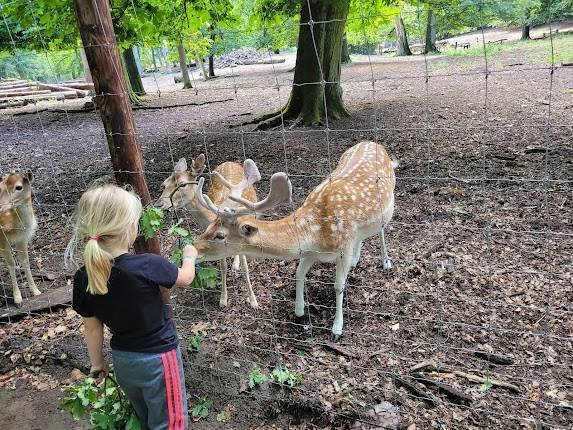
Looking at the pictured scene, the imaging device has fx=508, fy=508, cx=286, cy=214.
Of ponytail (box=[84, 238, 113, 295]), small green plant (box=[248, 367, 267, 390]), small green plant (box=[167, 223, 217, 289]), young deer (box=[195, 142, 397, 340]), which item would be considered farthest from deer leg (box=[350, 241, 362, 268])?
ponytail (box=[84, 238, 113, 295])

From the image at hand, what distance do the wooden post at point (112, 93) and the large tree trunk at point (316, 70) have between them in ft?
16.9

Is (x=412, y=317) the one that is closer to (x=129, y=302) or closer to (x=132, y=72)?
(x=129, y=302)

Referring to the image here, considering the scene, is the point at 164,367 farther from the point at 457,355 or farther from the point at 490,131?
the point at 490,131

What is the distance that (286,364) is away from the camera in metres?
3.28

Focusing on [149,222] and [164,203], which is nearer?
[149,222]

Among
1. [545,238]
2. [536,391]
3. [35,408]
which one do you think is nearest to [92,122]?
[35,408]

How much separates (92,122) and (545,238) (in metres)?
10.1

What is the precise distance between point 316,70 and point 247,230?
5.37 meters

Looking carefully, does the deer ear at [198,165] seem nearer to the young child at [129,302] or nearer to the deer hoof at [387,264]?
the deer hoof at [387,264]

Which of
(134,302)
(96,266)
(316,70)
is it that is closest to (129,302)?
(134,302)

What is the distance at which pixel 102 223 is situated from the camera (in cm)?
209

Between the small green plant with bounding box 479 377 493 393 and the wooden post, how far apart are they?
6.20 feet

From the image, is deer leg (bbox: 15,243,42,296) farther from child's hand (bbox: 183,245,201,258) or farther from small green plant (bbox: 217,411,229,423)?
child's hand (bbox: 183,245,201,258)

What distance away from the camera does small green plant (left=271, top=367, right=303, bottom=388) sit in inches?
121
